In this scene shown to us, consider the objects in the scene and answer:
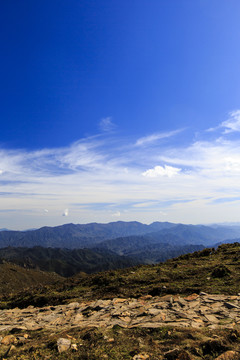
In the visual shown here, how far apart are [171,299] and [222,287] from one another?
135 inches

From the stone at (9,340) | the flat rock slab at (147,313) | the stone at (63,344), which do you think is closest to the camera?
the stone at (63,344)

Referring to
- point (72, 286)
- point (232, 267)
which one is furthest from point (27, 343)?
point (232, 267)

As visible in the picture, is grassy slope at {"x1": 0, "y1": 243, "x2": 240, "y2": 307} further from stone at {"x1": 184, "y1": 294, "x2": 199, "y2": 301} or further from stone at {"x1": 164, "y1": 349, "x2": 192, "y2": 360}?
stone at {"x1": 164, "y1": 349, "x2": 192, "y2": 360}

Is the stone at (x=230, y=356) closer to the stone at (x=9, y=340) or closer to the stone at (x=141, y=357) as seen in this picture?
Answer: the stone at (x=141, y=357)

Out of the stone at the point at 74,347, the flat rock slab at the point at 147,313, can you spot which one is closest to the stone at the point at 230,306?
the flat rock slab at the point at 147,313

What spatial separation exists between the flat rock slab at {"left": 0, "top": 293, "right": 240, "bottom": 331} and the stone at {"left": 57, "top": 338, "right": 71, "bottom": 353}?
70.3 inches

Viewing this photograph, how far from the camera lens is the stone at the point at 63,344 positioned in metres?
5.81

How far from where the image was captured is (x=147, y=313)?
336 inches

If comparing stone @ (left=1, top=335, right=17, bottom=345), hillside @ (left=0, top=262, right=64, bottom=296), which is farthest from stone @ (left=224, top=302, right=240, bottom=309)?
hillside @ (left=0, top=262, right=64, bottom=296)

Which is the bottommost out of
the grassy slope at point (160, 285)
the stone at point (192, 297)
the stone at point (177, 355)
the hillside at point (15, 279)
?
the hillside at point (15, 279)

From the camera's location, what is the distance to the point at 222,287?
36.7ft

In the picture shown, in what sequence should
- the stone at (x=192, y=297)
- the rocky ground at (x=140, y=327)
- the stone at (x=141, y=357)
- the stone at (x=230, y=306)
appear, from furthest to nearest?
1. the stone at (x=192, y=297)
2. the stone at (x=230, y=306)
3. the rocky ground at (x=140, y=327)
4. the stone at (x=141, y=357)

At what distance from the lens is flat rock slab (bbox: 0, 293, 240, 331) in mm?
7461

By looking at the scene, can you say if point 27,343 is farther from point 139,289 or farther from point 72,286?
point 72,286
